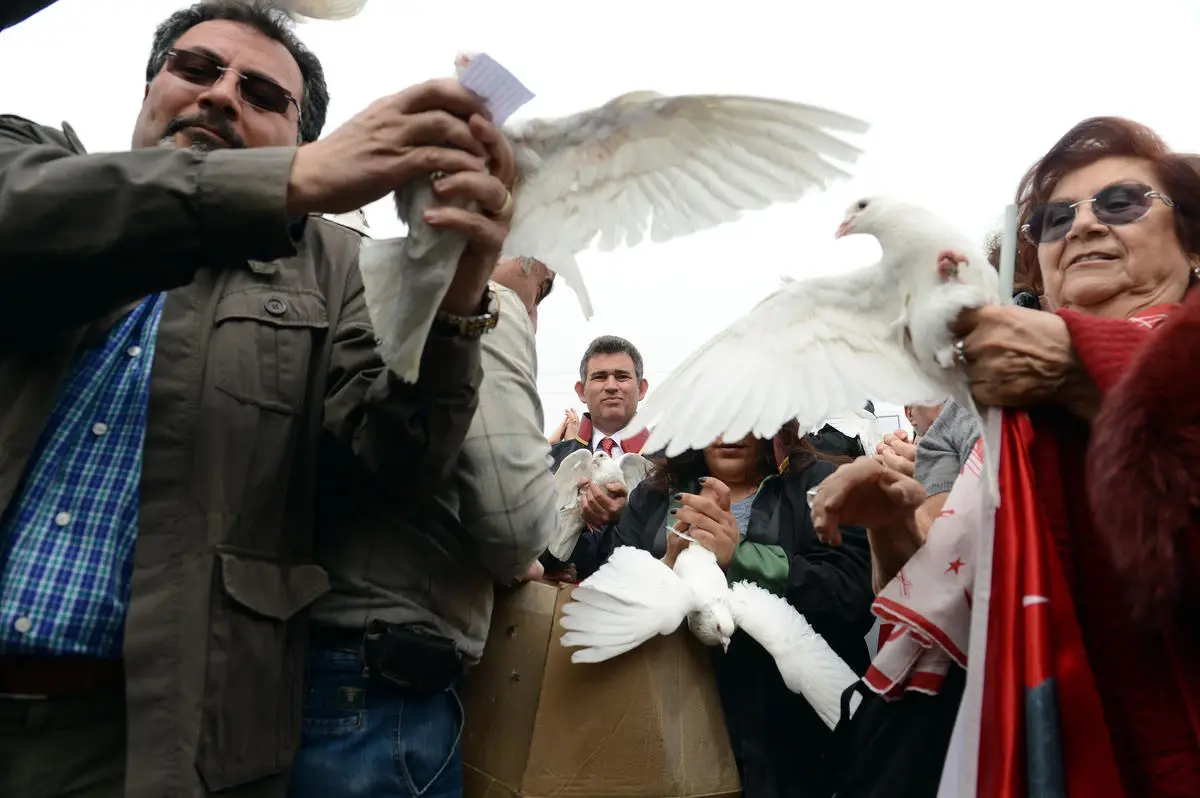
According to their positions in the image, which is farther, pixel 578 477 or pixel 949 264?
pixel 578 477

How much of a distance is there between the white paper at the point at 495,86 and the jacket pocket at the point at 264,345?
51 cm

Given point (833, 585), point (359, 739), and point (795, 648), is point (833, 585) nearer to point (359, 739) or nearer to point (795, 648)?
point (795, 648)

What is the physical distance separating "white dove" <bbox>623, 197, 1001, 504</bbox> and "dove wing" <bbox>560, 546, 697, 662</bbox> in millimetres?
393

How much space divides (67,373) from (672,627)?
1178mm

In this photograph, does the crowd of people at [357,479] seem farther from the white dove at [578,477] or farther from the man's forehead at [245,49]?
the white dove at [578,477]

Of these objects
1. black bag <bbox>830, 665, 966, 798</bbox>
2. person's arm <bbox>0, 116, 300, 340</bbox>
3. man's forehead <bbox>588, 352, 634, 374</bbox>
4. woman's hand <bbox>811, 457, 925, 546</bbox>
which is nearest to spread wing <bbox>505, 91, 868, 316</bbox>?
person's arm <bbox>0, 116, 300, 340</bbox>

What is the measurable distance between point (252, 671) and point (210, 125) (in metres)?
0.95

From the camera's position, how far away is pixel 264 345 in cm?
133

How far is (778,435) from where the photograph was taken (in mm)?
2447

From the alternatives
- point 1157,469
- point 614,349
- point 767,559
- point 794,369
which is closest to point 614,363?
point 614,349

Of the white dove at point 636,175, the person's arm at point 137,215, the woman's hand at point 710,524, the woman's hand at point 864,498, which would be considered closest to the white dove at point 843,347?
the woman's hand at point 864,498

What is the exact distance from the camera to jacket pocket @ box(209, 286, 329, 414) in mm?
1280

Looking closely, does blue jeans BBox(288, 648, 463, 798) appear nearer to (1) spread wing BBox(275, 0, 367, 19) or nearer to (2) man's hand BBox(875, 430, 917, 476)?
(2) man's hand BBox(875, 430, 917, 476)

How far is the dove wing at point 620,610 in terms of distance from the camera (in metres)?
1.72
